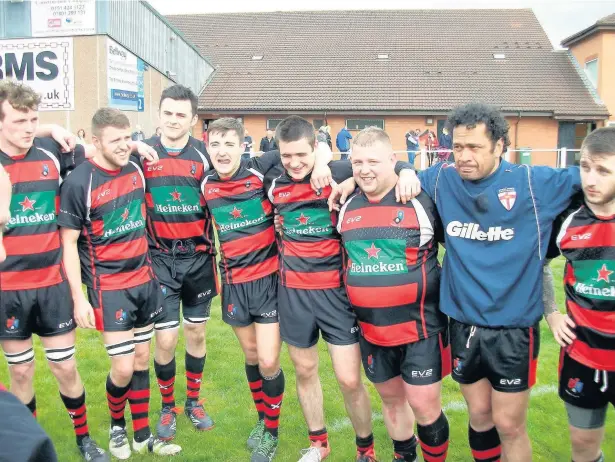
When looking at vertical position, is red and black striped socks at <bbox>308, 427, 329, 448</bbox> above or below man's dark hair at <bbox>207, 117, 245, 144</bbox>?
below

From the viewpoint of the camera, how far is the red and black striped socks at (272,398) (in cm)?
425

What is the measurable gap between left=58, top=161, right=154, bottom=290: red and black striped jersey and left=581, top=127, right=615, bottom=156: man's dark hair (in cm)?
298

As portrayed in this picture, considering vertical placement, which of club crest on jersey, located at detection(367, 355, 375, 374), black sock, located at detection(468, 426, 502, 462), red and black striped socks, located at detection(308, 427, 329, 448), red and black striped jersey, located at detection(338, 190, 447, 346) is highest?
red and black striped jersey, located at detection(338, 190, 447, 346)

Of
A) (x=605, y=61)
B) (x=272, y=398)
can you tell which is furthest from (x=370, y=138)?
(x=605, y=61)

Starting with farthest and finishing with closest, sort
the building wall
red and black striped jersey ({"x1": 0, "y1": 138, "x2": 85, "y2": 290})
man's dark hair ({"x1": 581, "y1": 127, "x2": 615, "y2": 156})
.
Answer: the building wall → red and black striped jersey ({"x1": 0, "y1": 138, "x2": 85, "y2": 290}) → man's dark hair ({"x1": 581, "y1": 127, "x2": 615, "y2": 156})

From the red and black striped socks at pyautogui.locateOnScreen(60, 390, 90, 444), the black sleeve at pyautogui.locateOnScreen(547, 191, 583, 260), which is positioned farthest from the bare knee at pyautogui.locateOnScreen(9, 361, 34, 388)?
the black sleeve at pyautogui.locateOnScreen(547, 191, 583, 260)

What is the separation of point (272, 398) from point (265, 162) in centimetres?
176

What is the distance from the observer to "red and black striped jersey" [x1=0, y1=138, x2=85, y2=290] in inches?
151

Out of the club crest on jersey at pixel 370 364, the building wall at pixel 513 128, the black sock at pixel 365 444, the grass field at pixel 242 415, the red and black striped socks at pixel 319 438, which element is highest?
the building wall at pixel 513 128

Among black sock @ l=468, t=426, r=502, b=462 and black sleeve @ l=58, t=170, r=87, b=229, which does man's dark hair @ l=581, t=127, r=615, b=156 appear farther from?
black sleeve @ l=58, t=170, r=87, b=229

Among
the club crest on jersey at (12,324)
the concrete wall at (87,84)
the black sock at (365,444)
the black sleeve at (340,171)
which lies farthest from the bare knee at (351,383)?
the concrete wall at (87,84)

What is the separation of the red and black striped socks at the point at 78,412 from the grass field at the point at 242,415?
15 cm

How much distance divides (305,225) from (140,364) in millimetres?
1659

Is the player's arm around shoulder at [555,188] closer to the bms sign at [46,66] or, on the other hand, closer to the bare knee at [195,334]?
the bare knee at [195,334]
